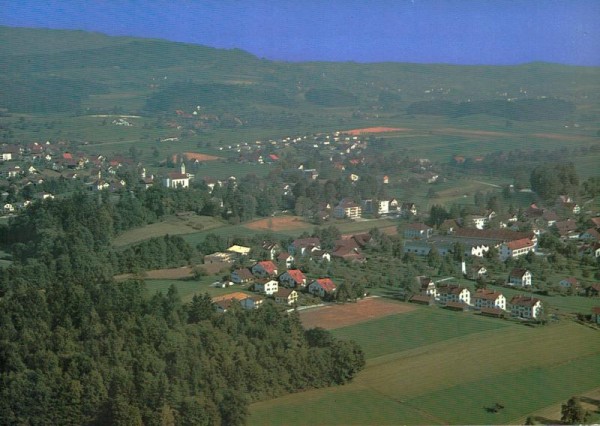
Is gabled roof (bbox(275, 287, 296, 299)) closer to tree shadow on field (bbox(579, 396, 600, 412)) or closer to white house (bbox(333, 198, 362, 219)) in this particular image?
tree shadow on field (bbox(579, 396, 600, 412))

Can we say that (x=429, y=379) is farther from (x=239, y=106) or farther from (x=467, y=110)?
(x=467, y=110)

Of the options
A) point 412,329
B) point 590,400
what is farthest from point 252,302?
point 590,400

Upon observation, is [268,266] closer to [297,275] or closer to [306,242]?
[297,275]

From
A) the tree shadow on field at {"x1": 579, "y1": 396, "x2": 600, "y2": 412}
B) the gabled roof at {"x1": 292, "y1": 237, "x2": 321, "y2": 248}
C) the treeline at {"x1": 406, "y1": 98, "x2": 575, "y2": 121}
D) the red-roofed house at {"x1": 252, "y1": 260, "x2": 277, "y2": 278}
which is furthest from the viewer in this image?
the treeline at {"x1": 406, "y1": 98, "x2": 575, "y2": 121}

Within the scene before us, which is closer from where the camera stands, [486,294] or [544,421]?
[544,421]

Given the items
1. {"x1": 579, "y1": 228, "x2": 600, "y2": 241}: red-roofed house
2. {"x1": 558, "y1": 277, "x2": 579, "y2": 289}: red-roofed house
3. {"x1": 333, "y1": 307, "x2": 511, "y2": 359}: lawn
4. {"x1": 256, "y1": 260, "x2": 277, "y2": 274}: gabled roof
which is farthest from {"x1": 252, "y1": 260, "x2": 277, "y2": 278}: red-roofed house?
{"x1": 579, "y1": 228, "x2": 600, "y2": 241}: red-roofed house
